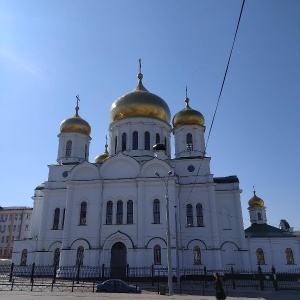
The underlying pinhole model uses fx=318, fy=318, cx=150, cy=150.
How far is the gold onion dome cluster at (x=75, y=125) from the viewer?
3269cm

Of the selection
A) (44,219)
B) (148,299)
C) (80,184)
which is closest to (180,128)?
(80,184)

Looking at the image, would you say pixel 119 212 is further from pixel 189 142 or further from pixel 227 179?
pixel 227 179

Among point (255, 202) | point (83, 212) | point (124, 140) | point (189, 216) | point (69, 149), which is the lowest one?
point (189, 216)

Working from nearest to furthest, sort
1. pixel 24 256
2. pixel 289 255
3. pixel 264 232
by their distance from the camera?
pixel 24 256 → pixel 289 255 → pixel 264 232

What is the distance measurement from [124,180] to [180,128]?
828cm

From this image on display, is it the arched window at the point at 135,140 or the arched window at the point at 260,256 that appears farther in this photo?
the arched window at the point at 135,140

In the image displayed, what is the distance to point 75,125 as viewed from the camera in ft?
107

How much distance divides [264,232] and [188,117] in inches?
545

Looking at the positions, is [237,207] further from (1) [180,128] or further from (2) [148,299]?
(2) [148,299]

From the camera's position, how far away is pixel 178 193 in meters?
28.5

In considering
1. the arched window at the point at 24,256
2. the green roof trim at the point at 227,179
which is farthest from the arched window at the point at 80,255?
the green roof trim at the point at 227,179

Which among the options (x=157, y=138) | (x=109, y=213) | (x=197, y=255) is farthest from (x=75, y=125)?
(x=197, y=255)

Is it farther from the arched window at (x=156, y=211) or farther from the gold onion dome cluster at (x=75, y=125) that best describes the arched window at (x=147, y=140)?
the gold onion dome cluster at (x=75, y=125)

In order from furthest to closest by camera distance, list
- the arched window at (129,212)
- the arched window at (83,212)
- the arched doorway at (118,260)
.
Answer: the arched window at (83,212) → the arched window at (129,212) → the arched doorway at (118,260)
